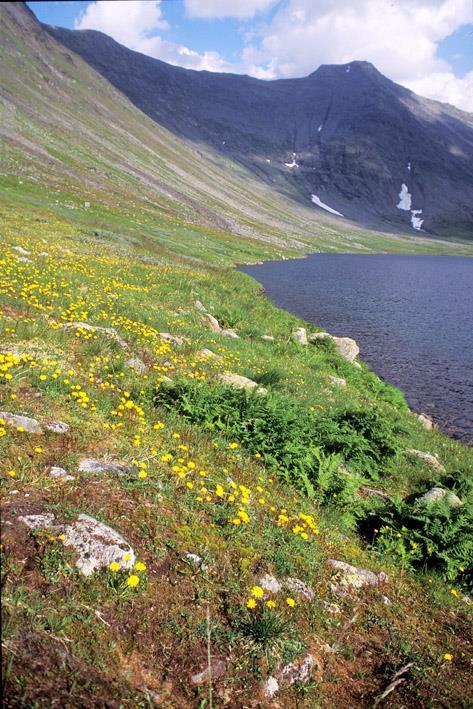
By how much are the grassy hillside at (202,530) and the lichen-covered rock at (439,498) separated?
17cm

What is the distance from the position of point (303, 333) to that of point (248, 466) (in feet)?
54.8

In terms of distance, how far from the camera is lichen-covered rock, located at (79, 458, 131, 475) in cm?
596

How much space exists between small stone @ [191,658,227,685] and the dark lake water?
16.9 metres

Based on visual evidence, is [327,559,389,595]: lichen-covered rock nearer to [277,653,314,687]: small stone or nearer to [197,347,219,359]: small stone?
[277,653,314,687]: small stone

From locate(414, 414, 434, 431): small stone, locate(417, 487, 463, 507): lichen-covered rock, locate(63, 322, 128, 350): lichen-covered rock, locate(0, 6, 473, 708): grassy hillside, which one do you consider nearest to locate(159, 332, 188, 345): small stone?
locate(0, 6, 473, 708): grassy hillside

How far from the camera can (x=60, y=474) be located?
5645 millimetres

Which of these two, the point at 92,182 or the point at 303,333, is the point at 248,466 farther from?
the point at 92,182

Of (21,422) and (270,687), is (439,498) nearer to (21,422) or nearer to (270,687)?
(270,687)

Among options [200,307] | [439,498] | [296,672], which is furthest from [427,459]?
[200,307]

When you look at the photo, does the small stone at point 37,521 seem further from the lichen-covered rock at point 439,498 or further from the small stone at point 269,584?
the lichen-covered rock at point 439,498

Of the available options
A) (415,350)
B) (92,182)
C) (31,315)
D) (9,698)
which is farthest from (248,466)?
(92,182)

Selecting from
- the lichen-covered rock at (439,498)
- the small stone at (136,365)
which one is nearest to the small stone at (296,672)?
the lichen-covered rock at (439,498)

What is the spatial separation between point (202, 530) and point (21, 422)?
326 cm

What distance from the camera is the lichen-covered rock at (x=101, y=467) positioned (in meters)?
5.96
